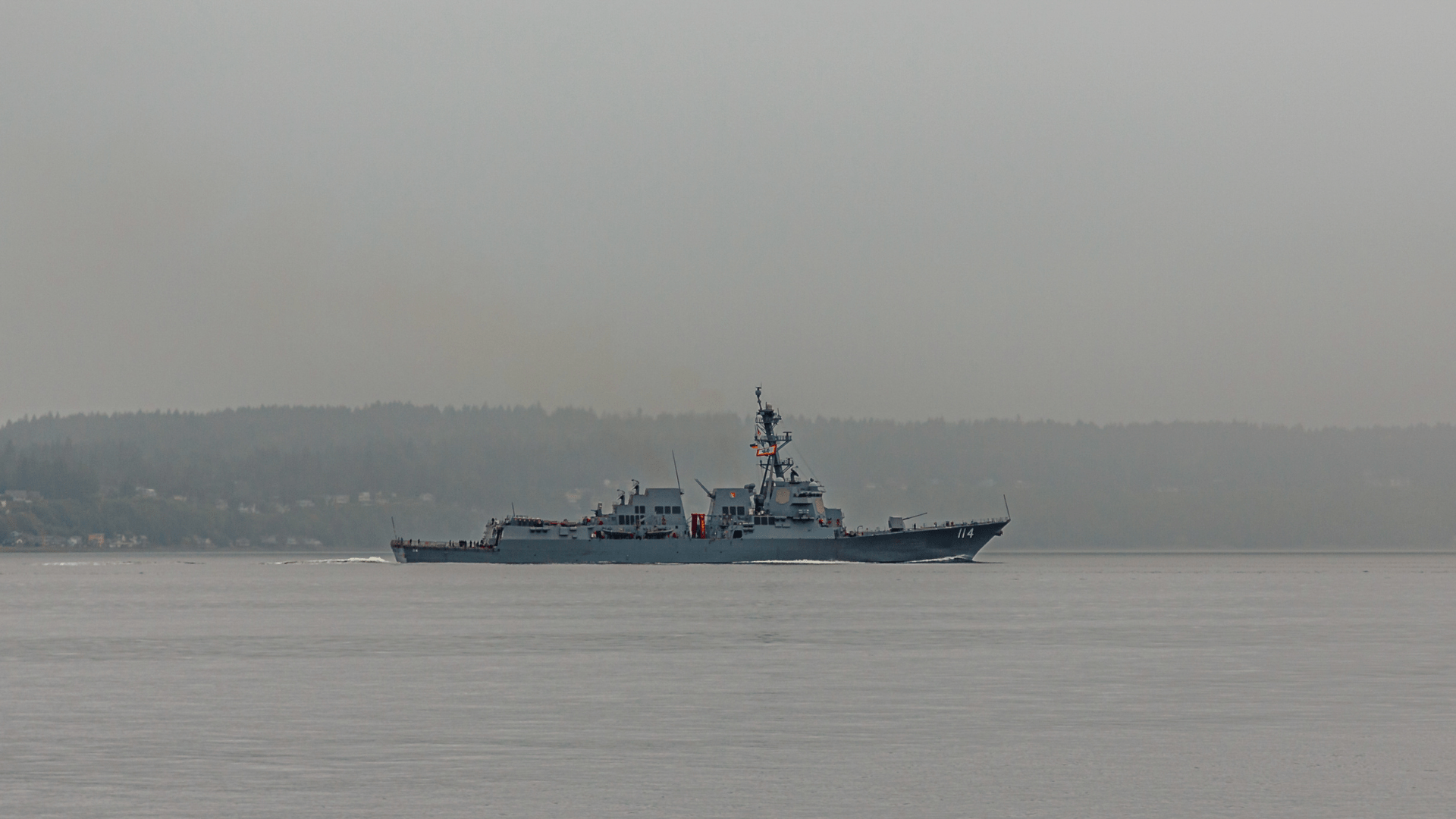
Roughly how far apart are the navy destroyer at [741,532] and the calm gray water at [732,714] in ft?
243

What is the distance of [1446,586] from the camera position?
145375 mm

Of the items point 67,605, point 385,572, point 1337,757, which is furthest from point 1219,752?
point 385,572

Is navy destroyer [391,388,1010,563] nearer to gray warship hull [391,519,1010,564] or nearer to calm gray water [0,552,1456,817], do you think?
gray warship hull [391,519,1010,564]

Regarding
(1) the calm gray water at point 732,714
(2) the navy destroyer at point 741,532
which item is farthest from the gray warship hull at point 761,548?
(1) the calm gray water at point 732,714

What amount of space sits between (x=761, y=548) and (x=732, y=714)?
12421 cm

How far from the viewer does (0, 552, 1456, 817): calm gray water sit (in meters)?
26.7

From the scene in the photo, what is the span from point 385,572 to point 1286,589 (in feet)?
333

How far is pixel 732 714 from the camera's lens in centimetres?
3841

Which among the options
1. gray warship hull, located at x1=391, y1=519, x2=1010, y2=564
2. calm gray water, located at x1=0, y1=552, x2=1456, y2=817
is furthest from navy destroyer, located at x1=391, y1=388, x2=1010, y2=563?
calm gray water, located at x1=0, y1=552, x2=1456, y2=817

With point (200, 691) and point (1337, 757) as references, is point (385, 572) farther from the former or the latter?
point (1337, 757)

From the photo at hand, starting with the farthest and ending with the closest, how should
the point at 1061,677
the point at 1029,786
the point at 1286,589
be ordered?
the point at 1286,589, the point at 1061,677, the point at 1029,786

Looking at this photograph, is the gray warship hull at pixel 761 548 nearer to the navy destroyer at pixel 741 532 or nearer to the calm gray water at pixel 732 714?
the navy destroyer at pixel 741 532

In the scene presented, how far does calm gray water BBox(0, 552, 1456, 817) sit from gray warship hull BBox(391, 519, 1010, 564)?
74336 mm

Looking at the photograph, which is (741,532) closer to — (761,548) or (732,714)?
(761,548)
